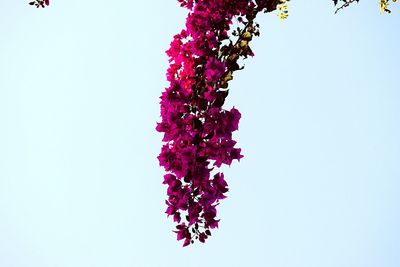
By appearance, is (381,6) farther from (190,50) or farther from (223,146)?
(223,146)

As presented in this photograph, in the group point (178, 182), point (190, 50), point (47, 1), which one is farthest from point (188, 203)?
point (47, 1)

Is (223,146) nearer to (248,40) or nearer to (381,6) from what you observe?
(248,40)

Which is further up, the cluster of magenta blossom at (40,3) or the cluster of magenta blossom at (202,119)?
the cluster of magenta blossom at (40,3)

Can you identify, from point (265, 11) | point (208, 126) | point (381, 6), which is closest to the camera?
point (208, 126)

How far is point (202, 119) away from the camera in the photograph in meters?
3.47

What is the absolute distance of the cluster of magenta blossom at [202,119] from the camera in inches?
133

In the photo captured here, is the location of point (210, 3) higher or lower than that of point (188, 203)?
higher

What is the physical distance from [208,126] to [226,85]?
0.38 metres

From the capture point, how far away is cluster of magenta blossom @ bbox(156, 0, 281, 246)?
3381 millimetres

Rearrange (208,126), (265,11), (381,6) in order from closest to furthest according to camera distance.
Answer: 1. (208,126)
2. (265,11)
3. (381,6)

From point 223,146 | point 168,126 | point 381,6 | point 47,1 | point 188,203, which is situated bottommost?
point 188,203

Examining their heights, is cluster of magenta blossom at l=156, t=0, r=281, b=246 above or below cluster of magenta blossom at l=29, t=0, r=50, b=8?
below

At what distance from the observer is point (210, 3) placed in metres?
3.67

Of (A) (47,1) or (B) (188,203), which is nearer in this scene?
(B) (188,203)
